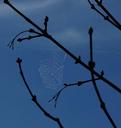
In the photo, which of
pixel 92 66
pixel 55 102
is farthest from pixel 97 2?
pixel 55 102

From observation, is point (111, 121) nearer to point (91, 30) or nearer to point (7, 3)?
point (91, 30)

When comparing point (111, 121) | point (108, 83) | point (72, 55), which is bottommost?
point (111, 121)

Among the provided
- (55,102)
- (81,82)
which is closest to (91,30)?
(81,82)

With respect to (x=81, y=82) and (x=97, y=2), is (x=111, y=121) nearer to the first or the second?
(x=81, y=82)

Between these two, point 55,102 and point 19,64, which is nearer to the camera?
point 19,64

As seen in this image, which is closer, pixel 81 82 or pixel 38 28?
pixel 38 28

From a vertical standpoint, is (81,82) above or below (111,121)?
above

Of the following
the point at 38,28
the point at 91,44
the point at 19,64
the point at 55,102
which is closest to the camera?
the point at 91,44

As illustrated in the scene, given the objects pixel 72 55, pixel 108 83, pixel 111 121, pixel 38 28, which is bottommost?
pixel 111 121

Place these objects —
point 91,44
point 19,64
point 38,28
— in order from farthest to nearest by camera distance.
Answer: point 19,64
point 38,28
point 91,44
